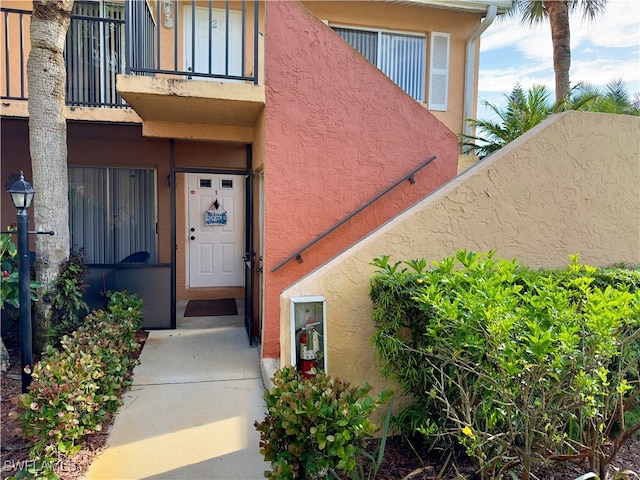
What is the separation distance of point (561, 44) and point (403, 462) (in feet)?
33.2

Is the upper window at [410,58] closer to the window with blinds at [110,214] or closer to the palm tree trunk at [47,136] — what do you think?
the window with blinds at [110,214]

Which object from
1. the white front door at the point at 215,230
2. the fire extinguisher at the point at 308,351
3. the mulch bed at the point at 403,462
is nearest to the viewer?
the mulch bed at the point at 403,462

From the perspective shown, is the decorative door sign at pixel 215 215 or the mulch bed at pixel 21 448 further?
the decorative door sign at pixel 215 215

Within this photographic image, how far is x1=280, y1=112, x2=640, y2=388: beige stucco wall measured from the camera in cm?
313

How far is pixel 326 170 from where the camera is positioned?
4.48 m

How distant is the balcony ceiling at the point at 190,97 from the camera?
416 cm

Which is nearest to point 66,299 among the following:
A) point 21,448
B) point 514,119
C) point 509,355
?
point 21,448

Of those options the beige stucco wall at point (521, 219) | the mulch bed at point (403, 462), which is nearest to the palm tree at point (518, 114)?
the beige stucco wall at point (521, 219)

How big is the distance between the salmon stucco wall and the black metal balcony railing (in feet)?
1.57

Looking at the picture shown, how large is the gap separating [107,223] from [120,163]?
2.95ft

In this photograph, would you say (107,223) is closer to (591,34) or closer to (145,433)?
(145,433)

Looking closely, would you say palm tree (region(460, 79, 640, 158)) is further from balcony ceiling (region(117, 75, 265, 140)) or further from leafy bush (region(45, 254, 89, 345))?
leafy bush (region(45, 254, 89, 345))

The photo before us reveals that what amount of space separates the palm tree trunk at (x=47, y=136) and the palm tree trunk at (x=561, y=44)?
9.63m

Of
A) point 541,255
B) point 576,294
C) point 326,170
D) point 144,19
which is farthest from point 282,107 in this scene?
point 576,294
